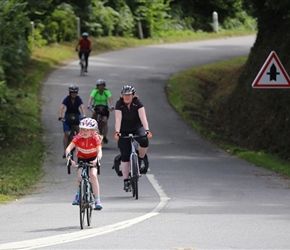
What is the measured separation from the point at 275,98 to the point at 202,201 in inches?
452

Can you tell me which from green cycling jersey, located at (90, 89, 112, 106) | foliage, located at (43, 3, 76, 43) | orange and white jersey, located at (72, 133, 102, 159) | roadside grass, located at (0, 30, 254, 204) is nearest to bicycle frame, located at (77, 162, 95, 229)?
orange and white jersey, located at (72, 133, 102, 159)

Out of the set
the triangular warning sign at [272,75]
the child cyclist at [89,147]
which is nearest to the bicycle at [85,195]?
the child cyclist at [89,147]

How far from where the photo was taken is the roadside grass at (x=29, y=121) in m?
A: 19.6

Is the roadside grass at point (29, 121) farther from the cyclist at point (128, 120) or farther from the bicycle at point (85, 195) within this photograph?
the bicycle at point (85, 195)

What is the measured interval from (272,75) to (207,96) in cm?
1466

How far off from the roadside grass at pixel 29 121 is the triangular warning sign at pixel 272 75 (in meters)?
5.19

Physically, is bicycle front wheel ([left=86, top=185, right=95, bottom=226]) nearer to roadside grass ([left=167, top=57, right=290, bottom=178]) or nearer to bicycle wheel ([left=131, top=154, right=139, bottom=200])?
bicycle wheel ([left=131, top=154, right=139, bottom=200])

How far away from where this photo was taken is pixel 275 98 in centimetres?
2702

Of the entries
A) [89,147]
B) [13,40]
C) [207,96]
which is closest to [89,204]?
[89,147]

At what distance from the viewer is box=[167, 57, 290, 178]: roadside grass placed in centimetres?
2469

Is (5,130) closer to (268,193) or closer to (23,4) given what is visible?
(23,4)

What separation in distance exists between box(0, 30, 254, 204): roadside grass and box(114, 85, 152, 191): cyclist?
84.5 inches

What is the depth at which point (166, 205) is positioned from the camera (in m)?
15.4

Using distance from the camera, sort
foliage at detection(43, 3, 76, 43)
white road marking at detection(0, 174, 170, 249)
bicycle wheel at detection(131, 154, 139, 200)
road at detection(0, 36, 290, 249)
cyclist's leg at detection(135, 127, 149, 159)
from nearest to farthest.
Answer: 1. white road marking at detection(0, 174, 170, 249)
2. road at detection(0, 36, 290, 249)
3. bicycle wheel at detection(131, 154, 139, 200)
4. cyclist's leg at detection(135, 127, 149, 159)
5. foliage at detection(43, 3, 76, 43)
